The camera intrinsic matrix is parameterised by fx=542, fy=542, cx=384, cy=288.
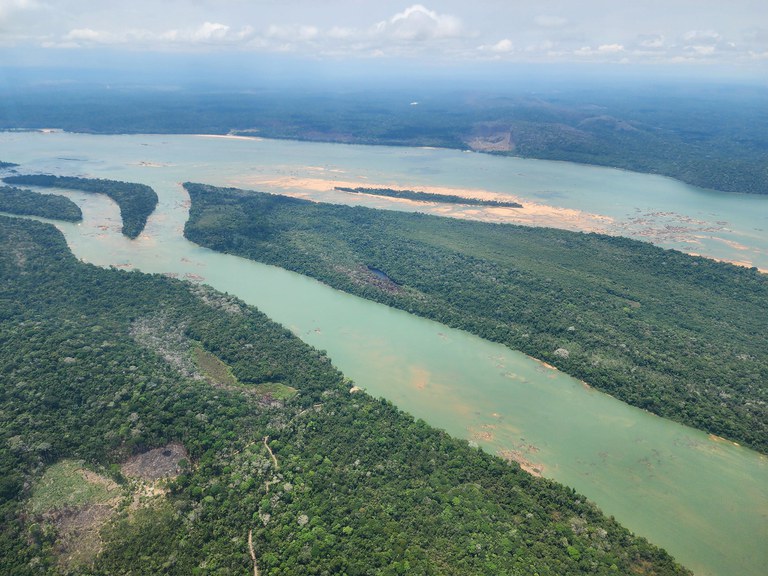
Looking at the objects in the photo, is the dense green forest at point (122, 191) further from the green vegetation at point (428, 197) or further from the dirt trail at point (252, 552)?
the dirt trail at point (252, 552)

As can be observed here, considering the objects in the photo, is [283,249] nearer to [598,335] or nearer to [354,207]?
[354,207]

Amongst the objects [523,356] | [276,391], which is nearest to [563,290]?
[523,356]

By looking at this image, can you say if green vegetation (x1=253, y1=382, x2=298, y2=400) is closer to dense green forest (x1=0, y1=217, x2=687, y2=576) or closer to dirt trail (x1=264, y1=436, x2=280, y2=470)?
dense green forest (x1=0, y1=217, x2=687, y2=576)

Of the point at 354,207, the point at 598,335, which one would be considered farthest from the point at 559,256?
the point at 354,207

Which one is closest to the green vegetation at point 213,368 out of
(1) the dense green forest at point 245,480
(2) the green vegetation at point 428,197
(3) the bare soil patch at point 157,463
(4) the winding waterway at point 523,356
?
(1) the dense green forest at point 245,480

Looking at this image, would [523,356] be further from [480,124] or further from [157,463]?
[480,124]

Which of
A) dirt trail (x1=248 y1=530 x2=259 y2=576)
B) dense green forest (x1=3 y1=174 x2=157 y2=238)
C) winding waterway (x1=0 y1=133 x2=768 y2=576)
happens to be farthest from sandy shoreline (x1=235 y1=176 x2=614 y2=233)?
dirt trail (x1=248 y1=530 x2=259 y2=576)
